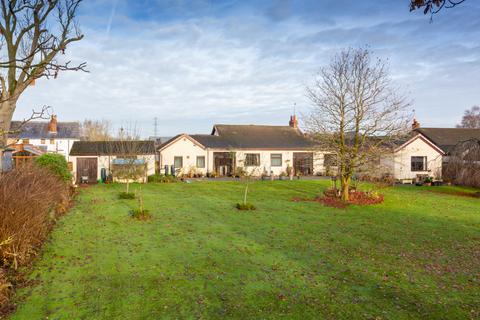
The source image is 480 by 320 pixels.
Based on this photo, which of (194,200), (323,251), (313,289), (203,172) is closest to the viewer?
(313,289)

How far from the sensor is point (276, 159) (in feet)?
121

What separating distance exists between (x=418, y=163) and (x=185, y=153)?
920 inches

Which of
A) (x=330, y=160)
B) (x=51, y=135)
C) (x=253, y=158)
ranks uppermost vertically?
(x=51, y=135)

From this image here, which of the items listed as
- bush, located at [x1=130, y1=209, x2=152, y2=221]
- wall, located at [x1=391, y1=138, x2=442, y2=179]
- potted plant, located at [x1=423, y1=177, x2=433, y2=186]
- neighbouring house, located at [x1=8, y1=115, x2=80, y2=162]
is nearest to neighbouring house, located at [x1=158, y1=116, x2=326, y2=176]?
wall, located at [x1=391, y1=138, x2=442, y2=179]

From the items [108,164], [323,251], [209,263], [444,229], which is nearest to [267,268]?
[209,263]

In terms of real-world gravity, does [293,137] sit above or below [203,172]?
above

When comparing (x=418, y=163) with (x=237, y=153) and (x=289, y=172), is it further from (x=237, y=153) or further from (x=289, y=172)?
(x=237, y=153)

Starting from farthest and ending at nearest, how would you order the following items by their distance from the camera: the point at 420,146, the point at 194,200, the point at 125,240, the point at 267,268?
the point at 420,146
the point at 194,200
the point at 125,240
the point at 267,268

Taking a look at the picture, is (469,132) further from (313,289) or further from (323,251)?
(313,289)

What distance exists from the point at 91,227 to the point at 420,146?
31.1 metres

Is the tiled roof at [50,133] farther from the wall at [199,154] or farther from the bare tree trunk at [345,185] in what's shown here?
the bare tree trunk at [345,185]

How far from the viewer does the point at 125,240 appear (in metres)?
10.4

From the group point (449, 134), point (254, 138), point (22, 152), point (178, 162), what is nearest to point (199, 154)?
point (178, 162)

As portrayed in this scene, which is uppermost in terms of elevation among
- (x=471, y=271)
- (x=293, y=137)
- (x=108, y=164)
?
(x=293, y=137)
